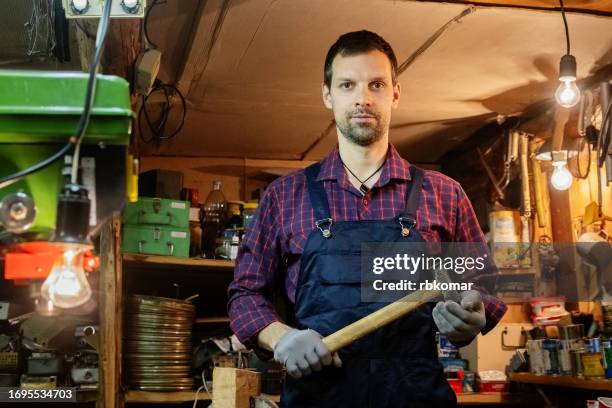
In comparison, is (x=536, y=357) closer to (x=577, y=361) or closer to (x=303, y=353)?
(x=577, y=361)

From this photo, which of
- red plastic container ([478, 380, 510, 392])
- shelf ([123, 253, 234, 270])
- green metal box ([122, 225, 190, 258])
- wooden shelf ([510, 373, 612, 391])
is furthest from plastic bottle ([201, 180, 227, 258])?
wooden shelf ([510, 373, 612, 391])

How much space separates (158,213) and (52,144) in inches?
122

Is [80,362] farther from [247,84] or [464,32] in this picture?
[464,32]

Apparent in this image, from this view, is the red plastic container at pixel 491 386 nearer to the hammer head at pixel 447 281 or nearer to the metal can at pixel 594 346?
the metal can at pixel 594 346

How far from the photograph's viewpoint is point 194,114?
4.59 m

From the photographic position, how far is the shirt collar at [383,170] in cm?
→ 231

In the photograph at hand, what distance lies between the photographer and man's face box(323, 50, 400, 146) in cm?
224

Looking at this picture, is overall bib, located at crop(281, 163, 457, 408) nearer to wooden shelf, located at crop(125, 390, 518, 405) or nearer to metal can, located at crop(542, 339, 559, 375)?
wooden shelf, located at crop(125, 390, 518, 405)

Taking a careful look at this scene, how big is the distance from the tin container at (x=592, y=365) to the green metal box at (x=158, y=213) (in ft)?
7.71

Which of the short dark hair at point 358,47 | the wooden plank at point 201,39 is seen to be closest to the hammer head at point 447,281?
the short dark hair at point 358,47

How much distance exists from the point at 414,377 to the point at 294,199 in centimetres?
70

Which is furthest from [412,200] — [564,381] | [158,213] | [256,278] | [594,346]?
[158,213]

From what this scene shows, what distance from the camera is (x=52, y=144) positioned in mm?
1043

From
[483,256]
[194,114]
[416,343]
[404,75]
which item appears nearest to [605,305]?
[404,75]
